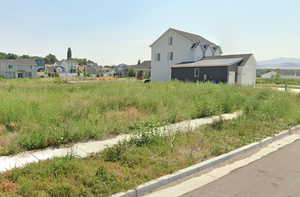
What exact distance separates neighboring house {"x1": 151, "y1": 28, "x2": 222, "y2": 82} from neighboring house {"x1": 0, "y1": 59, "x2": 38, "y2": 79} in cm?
4425

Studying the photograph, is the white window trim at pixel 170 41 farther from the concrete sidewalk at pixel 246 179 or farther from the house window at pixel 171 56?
the concrete sidewalk at pixel 246 179

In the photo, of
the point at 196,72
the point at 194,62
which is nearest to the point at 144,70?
the point at 194,62

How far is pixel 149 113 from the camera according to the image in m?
8.62

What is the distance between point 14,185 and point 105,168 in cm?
140

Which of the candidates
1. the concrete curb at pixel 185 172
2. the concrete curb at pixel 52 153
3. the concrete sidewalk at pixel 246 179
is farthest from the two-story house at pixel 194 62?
the concrete curb at pixel 52 153

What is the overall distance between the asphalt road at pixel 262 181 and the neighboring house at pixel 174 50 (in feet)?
115

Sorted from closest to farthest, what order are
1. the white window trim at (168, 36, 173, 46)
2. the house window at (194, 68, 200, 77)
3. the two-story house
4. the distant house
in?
the distant house, the two-story house, the house window at (194, 68, 200, 77), the white window trim at (168, 36, 173, 46)

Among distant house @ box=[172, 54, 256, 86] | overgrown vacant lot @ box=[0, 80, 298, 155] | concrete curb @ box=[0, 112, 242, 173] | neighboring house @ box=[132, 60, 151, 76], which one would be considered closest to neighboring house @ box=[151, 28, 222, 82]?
distant house @ box=[172, 54, 256, 86]

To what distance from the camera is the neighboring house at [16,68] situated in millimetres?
64188

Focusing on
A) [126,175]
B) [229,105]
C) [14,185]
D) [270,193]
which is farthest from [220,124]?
[14,185]

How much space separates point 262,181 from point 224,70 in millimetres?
28484

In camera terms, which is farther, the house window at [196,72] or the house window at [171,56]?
the house window at [171,56]

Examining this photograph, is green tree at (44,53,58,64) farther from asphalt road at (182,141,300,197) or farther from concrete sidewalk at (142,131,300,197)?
asphalt road at (182,141,300,197)

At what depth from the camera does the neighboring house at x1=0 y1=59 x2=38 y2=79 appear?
6419 centimetres
